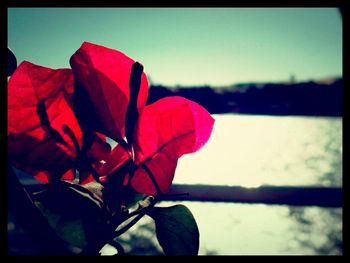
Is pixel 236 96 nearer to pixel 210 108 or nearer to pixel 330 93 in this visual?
pixel 210 108

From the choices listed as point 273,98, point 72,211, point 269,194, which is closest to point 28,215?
point 72,211

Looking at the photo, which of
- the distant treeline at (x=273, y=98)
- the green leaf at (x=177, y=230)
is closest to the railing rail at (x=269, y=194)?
the distant treeline at (x=273, y=98)

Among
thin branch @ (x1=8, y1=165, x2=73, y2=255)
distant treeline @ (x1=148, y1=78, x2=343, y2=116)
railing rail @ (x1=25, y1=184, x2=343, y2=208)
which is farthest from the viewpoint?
railing rail @ (x1=25, y1=184, x2=343, y2=208)

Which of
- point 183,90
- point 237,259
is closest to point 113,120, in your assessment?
point 237,259

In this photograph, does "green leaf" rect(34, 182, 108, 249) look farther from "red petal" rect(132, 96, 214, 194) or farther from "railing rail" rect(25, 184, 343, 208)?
"railing rail" rect(25, 184, 343, 208)

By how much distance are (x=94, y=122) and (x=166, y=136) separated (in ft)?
0.17

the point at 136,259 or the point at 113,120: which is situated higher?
the point at 113,120

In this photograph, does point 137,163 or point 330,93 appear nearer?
point 137,163

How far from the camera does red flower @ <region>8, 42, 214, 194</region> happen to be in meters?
0.16

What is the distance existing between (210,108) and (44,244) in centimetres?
45

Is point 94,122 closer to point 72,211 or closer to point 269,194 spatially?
point 72,211

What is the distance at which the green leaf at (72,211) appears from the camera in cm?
16

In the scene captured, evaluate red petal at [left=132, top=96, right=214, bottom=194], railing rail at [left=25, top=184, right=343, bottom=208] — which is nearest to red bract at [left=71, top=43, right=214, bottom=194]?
red petal at [left=132, top=96, right=214, bottom=194]

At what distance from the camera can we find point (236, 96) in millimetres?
586
